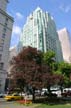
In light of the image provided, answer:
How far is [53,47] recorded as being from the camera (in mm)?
177250

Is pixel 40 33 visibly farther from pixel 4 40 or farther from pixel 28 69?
pixel 28 69

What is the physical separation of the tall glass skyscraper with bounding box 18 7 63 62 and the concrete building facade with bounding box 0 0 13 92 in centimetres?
5087

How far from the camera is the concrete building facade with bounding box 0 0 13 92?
344 ft

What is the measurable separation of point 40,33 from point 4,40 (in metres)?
61.4

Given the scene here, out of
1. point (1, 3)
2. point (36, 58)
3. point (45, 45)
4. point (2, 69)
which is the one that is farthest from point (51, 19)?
point (36, 58)

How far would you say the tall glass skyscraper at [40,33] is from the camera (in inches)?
6604

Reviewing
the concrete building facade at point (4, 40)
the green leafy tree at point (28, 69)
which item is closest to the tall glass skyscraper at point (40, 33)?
the concrete building facade at point (4, 40)

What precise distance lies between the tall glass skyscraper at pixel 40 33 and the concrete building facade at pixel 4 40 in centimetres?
5087

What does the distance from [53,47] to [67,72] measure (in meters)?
118

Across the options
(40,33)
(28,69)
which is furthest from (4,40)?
(28,69)

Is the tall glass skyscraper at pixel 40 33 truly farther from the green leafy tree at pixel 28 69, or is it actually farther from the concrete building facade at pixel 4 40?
the green leafy tree at pixel 28 69

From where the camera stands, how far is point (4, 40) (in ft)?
369

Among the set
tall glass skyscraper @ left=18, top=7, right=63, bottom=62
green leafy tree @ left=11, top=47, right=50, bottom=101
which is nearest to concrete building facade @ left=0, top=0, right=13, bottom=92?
tall glass skyscraper @ left=18, top=7, right=63, bottom=62

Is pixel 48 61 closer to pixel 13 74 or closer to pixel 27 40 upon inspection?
pixel 13 74
